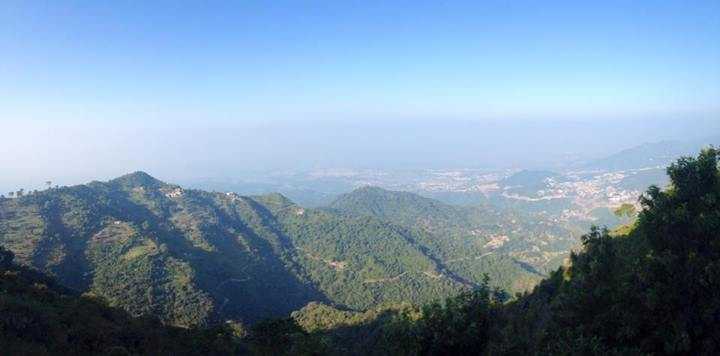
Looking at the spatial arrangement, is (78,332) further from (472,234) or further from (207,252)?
(472,234)

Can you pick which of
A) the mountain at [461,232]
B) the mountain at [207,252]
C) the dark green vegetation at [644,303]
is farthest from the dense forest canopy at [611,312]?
the mountain at [461,232]

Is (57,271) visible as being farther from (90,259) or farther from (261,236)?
(261,236)

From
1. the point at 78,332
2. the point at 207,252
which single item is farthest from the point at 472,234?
the point at 78,332

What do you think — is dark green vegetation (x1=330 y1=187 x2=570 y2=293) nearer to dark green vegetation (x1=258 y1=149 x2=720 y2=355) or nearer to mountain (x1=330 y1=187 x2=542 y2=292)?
mountain (x1=330 y1=187 x2=542 y2=292)

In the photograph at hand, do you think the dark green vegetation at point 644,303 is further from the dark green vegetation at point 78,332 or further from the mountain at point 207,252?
the mountain at point 207,252

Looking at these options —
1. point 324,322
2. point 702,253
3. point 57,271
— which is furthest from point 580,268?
point 57,271
